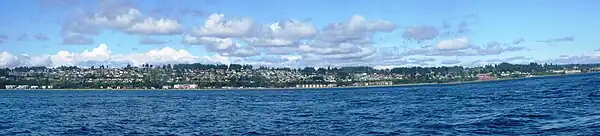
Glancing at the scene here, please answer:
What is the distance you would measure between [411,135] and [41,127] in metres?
25.5

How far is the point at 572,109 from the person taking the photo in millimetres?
46562

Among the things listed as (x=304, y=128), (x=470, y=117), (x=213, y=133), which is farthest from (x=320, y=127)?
(x=470, y=117)

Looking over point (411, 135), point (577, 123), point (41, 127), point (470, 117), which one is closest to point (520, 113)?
point (470, 117)

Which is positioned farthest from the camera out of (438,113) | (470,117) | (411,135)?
(438,113)

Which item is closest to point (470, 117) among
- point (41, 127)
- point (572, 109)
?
point (572, 109)

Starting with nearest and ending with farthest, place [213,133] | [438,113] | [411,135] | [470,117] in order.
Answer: [411,135]
[213,133]
[470,117]
[438,113]

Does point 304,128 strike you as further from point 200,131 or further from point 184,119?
point 184,119

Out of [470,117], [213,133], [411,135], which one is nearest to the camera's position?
[411,135]

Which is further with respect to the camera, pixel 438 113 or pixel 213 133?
pixel 438 113

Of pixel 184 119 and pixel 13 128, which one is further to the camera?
pixel 184 119

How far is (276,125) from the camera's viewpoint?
44.5 metres

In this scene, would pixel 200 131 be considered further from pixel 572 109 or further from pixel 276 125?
pixel 572 109

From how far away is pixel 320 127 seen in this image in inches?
1644

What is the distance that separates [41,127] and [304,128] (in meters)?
18.3
